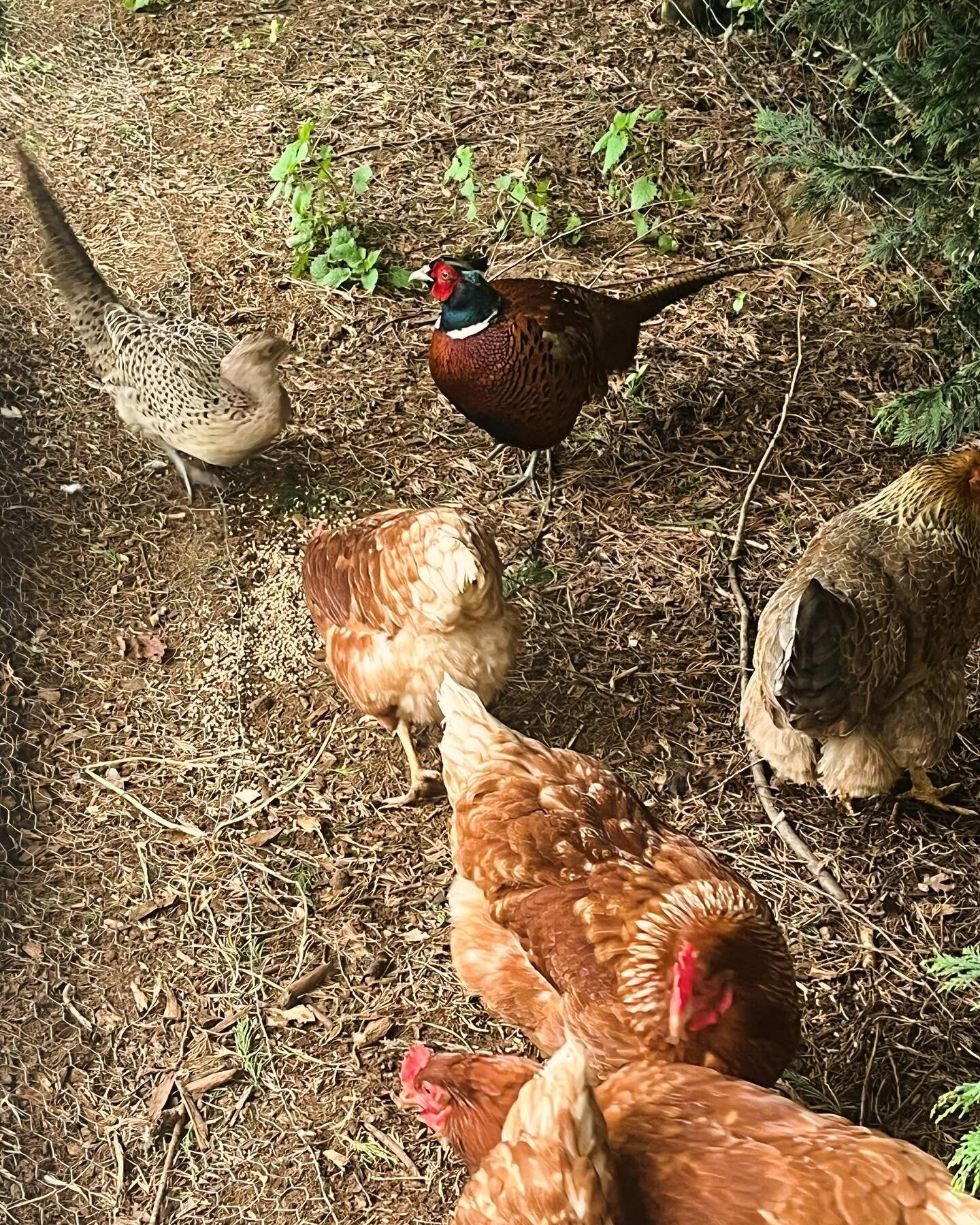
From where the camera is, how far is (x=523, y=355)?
4.16 m

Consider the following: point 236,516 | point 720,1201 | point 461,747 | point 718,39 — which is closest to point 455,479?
point 236,516

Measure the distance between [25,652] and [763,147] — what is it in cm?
457

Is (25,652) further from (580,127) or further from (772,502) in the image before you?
(580,127)

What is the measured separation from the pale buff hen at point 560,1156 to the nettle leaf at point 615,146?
188 inches

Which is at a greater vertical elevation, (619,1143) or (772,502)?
(619,1143)

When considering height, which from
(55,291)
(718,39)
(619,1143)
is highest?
(718,39)

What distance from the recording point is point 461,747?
10.1ft

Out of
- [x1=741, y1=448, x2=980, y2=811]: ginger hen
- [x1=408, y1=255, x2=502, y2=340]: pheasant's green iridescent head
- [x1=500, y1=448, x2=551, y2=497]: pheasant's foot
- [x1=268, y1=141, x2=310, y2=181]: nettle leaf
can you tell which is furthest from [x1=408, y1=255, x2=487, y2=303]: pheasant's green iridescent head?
[x1=741, y1=448, x2=980, y2=811]: ginger hen

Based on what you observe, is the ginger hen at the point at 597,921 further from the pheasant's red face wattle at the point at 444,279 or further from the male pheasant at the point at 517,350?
the pheasant's red face wattle at the point at 444,279

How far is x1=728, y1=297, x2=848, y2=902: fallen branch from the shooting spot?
3.40 metres

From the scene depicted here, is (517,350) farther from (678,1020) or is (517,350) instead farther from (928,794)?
(678,1020)

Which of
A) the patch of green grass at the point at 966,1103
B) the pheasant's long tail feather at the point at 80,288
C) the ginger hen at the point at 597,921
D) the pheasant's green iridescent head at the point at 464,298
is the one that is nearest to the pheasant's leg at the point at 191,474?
the pheasant's long tail feather at the point at 80,288

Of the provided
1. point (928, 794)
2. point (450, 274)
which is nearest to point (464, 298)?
point (450, 274)

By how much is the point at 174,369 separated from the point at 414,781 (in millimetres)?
1959
